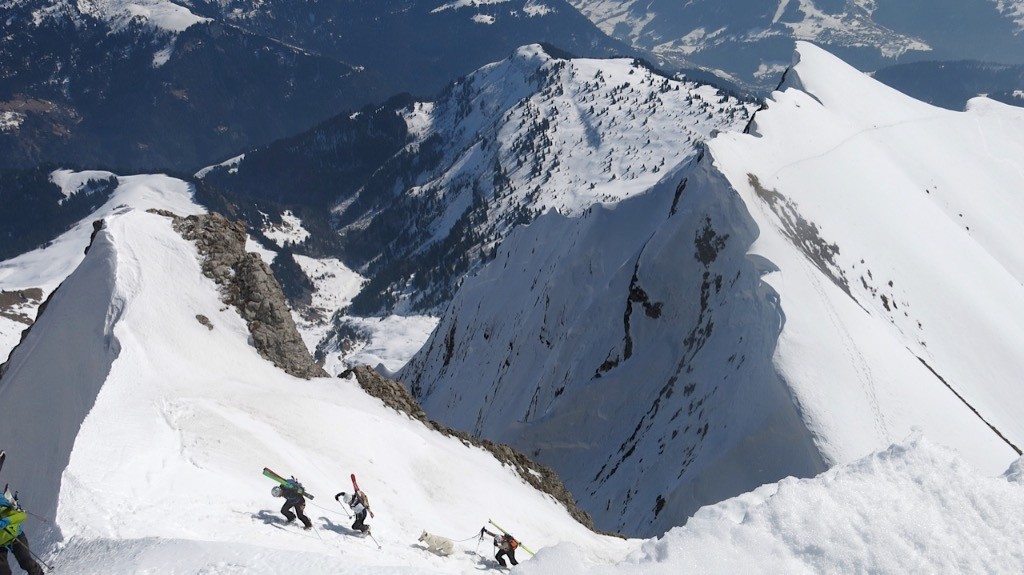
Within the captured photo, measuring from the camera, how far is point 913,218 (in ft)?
189

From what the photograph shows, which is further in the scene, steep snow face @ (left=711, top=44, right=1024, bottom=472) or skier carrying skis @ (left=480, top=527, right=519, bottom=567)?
steep snow face @ (left=711, top=44, right=1024, bottom=472)

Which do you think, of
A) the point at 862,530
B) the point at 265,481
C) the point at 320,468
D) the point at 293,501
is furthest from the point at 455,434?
the point at 862,530

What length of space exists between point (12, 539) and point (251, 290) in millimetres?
21273

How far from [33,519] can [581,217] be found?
61669mm

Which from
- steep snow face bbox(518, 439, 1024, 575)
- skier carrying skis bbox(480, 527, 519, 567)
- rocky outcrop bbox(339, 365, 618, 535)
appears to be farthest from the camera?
rocky outcrop bbox(339, 365, 618, 535)

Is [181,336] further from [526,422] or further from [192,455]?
[526,422]

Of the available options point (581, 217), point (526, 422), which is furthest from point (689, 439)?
point (581, 217)

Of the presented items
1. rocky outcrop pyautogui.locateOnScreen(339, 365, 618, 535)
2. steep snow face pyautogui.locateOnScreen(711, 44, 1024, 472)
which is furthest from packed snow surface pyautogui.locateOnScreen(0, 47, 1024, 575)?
A: rocky outcrop pyautogui.locateOnScreen(339, 365, 618, 535)

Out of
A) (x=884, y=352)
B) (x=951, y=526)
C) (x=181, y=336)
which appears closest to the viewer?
(x=951, y=526)

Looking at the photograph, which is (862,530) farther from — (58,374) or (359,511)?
(58,374)

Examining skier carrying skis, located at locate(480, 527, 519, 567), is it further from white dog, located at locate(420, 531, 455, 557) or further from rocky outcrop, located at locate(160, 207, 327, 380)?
rocky outcrop, located at locate(160, 207, 327, 380)

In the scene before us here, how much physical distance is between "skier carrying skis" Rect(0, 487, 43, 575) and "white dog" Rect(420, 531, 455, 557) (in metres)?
10.3

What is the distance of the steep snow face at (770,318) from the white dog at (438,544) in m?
17.3

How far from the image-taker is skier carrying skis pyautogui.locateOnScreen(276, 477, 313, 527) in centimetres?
1953
